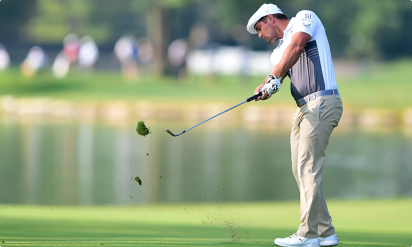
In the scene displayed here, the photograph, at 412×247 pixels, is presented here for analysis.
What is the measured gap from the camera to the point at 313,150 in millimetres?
5355

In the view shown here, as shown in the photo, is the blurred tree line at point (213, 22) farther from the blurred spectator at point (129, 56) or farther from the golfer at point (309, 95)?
the golfer at point (309, 95)

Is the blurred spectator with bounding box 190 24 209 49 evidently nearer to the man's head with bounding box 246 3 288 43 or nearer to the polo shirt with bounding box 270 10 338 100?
the man's head with bounding box 246 3 288 43

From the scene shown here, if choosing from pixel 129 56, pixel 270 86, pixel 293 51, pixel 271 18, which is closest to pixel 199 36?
pixel 129 56

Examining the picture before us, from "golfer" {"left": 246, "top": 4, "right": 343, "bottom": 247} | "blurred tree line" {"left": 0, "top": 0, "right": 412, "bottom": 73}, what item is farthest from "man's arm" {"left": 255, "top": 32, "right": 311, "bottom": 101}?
"blurred tree line" {"left": 0, "top": 0, "right": 412, "bottom": 73}

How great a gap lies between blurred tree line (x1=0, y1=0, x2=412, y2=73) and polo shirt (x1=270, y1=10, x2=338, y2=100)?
39.4m

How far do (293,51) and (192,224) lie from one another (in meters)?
2.82

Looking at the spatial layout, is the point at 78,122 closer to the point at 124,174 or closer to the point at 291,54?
the point at 124,174

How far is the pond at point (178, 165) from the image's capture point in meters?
11.1

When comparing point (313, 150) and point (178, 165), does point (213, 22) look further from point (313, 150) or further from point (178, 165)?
point (313, 150)

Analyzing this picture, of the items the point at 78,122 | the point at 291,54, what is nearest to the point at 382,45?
the point at 78,122

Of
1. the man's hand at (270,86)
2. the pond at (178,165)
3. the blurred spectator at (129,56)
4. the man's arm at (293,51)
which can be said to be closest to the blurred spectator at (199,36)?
the blurred spectator at (129,56)

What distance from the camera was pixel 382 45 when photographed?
54781mm

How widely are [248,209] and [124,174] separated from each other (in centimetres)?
437

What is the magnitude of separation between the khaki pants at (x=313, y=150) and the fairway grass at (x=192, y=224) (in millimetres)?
403
